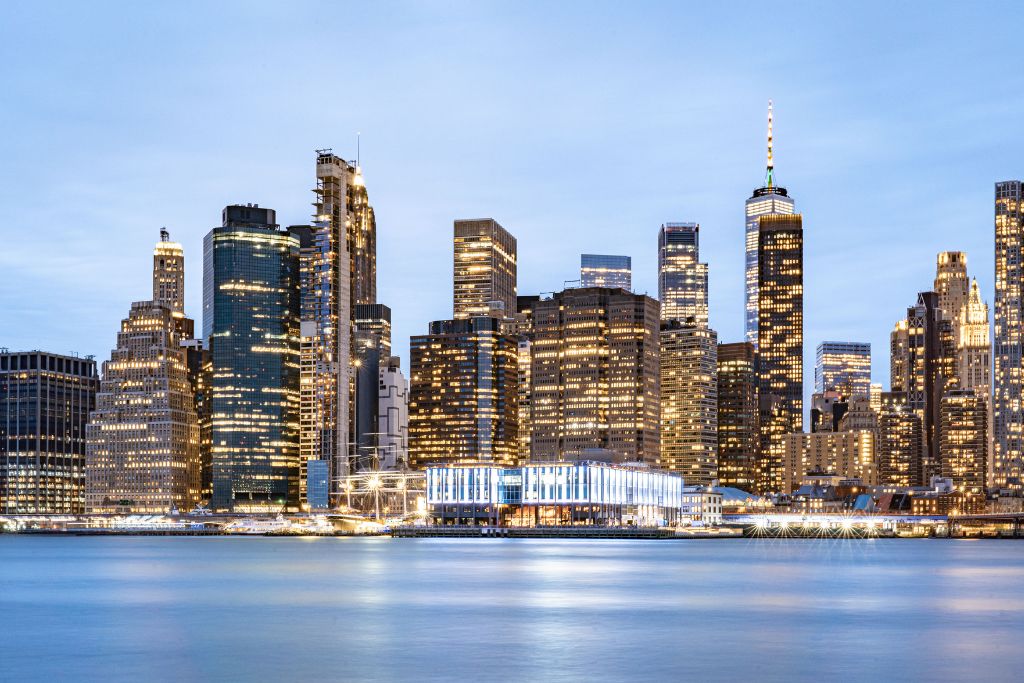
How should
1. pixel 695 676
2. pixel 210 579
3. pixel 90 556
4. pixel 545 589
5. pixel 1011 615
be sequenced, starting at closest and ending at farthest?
pixel 695 676
pixel 1011 615
pixel 545 589
pixel 210 579
pixel 90 556

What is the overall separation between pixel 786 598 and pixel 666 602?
28.8 feet

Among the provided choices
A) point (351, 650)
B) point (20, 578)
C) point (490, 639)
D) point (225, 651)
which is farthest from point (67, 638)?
point (20, 578)

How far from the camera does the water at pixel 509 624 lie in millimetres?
51281

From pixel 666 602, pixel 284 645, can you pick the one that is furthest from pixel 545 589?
pixel 284 645

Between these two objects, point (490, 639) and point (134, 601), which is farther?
point (134, 601)

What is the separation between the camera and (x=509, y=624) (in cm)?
6806

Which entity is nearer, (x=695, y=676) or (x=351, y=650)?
(x=695, y=676)

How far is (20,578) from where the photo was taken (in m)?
116

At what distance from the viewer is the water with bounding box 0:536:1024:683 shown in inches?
2019

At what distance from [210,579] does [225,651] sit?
54242 mm

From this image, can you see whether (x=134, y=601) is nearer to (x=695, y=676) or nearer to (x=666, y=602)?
(x=666, y=602)

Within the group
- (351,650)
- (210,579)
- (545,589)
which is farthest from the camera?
(210,579)

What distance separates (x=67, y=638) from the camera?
63.6m

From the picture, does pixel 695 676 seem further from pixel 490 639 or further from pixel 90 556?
pixel 90 556
